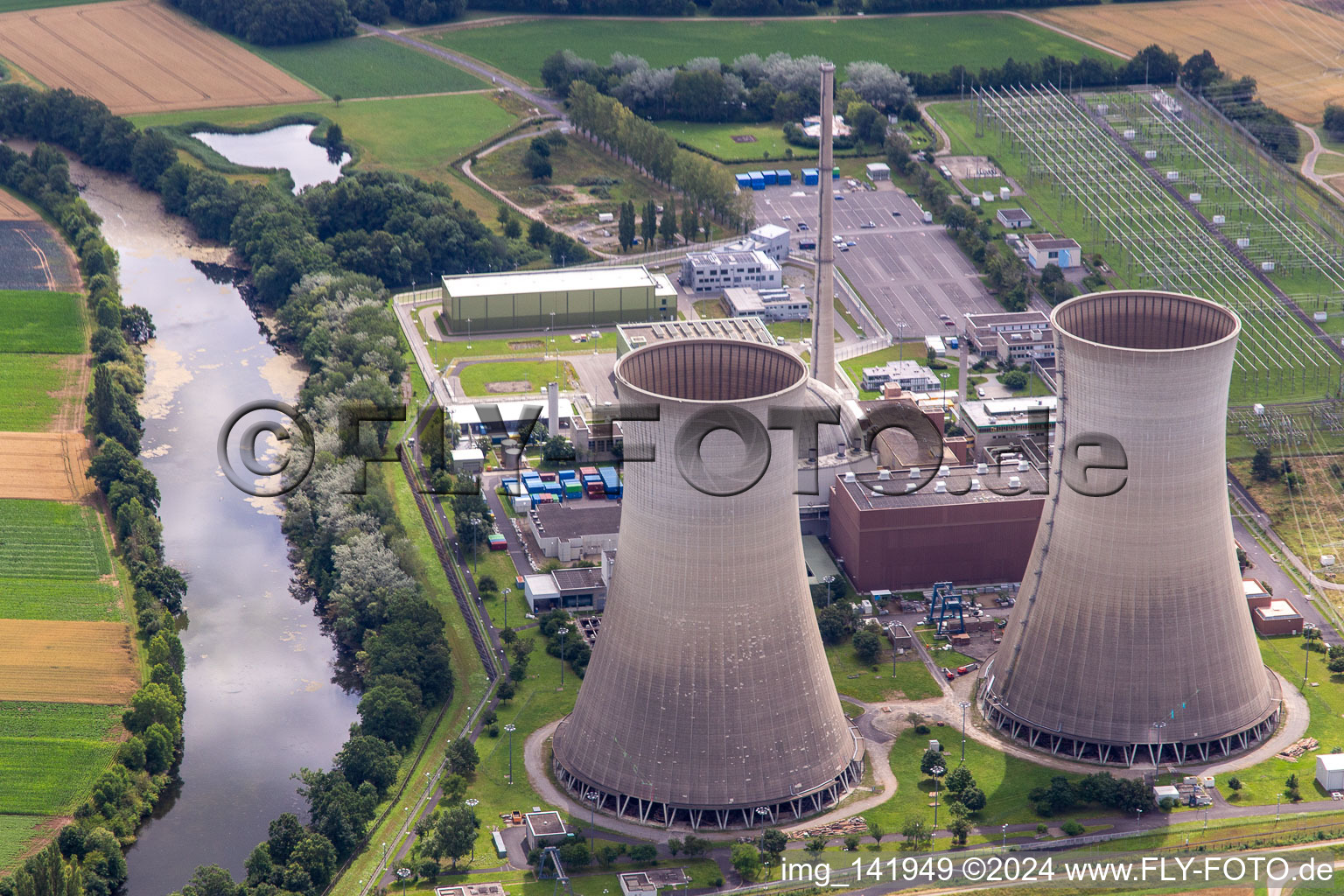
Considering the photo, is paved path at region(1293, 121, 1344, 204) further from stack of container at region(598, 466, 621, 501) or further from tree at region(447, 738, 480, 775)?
tree at region(447, 738, 480, 775)

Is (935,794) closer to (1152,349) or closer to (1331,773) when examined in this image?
(1331,773)

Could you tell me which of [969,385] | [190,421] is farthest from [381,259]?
[969,385]

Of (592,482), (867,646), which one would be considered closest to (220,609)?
(592,482)

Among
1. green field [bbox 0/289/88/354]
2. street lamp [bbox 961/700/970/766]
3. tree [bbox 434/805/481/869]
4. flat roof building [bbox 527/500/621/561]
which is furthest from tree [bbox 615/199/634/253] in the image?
tree [bbox 434/805/481/869]

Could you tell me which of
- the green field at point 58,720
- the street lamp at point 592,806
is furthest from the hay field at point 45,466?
the street lamp at point 592,806

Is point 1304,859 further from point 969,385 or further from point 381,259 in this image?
point 381,259

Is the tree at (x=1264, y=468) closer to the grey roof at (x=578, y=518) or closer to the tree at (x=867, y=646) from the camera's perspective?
the tree at (x=867, y=646)
